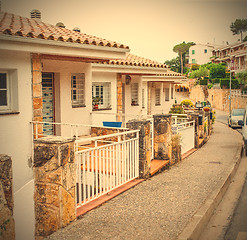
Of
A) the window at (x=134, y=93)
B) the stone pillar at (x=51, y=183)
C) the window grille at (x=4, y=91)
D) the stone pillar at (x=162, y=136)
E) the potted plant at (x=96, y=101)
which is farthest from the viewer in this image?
the window at (x=134, y=93)

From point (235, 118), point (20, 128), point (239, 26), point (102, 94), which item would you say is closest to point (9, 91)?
point (20, 128)

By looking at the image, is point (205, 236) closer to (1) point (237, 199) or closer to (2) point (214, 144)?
(1) point (237, 199)

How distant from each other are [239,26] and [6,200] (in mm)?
90942

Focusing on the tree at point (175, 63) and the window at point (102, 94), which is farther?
the tree at point (175, 63)

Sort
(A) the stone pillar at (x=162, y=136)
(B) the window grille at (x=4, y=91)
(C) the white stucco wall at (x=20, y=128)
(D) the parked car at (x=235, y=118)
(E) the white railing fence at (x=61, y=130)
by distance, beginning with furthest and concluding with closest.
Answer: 1. (D) the parked car at (x=235, y=118)
2. (A) the stone pillar at (x=162, y=136)
3. (E) the white railing fence at (x=61, y=130)
4. (B) the window grille at (x=4, y=91)
5. (C) the white stucco wall at (x=20, y=128)

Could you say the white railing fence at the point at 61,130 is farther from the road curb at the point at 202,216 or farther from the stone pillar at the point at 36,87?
the road curb at the point at 202,216

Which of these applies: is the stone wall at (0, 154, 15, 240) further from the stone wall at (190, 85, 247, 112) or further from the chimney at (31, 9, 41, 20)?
the stone wall at (190, 85, 247, 112)

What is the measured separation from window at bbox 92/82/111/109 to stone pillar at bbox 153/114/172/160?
16.6 feet

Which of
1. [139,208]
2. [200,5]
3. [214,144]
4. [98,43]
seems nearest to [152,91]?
[200,5]

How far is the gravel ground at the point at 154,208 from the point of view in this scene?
508 cm

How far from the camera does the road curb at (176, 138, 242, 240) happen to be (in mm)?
5094

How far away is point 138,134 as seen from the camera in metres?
8.06

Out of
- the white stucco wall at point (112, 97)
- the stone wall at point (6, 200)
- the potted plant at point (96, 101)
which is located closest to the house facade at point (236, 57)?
the white stucco wall at point (112, 97)

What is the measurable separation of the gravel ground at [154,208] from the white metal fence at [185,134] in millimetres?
2054
